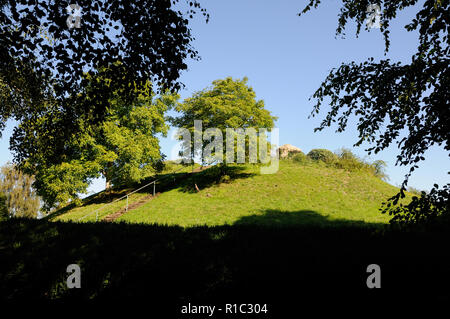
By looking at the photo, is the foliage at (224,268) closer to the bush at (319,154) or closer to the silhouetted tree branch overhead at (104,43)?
the silhouetted tree branch overhead at (104,43)

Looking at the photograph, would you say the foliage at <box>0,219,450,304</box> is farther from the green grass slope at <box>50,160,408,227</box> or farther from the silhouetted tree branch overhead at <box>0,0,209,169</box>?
the green grass slope at <box>50,160,408,227</box>

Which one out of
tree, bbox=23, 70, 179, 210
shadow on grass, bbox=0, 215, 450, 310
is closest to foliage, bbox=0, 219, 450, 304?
shadow on grass, bbox=0, 215, 450, 310

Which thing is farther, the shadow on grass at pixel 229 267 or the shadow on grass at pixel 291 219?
the shadow on grass at pixel 291 219

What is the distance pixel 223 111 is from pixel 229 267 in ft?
57.5

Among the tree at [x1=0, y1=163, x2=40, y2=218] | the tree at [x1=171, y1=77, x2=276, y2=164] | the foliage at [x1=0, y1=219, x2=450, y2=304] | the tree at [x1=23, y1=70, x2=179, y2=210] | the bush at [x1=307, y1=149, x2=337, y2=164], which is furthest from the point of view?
the bush at [x1=307, y1=149, x2=337, y2=164]

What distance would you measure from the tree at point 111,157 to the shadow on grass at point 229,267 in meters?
13.3

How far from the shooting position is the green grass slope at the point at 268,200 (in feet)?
48.7

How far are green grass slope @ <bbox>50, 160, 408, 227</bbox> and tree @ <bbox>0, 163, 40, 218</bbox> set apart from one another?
886 inches

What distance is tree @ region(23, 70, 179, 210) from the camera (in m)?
17.8

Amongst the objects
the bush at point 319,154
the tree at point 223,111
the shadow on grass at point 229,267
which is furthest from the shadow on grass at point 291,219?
the bush at point 319,154

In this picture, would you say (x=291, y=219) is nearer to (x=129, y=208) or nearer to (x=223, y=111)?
(x=223, y=111)
